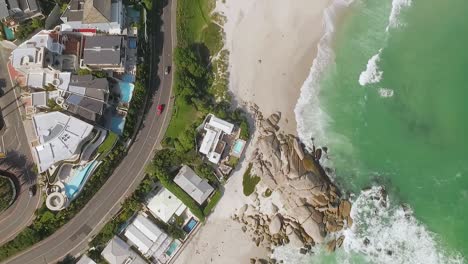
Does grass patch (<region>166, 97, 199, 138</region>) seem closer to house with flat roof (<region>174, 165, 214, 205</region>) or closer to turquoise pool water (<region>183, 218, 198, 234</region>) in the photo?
house with flat roof (<region>174, 165, 214, 205</region>)

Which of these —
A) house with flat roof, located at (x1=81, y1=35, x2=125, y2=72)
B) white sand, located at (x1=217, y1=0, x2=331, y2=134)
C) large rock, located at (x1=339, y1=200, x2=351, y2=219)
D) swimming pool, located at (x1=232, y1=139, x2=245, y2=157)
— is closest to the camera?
house with flat roof, located at (x1=81, y1=35, x2=125, y2=72)

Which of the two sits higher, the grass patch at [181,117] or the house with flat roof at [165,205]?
the grass patch at [181,117]

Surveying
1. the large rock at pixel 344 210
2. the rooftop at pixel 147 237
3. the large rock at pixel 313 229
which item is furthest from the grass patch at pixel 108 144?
the large rock at pixel 344 210

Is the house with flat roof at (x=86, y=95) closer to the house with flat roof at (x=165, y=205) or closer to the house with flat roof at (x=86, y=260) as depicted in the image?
the house with flat roof at (x=165, y=205)

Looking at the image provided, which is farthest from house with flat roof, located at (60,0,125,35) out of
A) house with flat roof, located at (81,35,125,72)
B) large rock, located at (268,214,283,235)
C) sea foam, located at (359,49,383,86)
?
sea foam, located at (359,49,383,86)

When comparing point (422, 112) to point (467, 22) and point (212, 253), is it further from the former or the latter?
point (212, 253)

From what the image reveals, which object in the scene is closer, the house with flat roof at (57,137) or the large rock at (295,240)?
the house with flat roof at (57,137)

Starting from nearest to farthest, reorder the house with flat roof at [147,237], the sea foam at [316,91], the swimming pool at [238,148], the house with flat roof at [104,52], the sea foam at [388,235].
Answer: the house with flat roof at [147,237]
the house with flat roof at [104,52]
the sea foam at [388,235]
the swimming pool at [238,148]
the sea foam at [316,91]

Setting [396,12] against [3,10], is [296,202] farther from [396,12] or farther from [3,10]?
[3,10]
